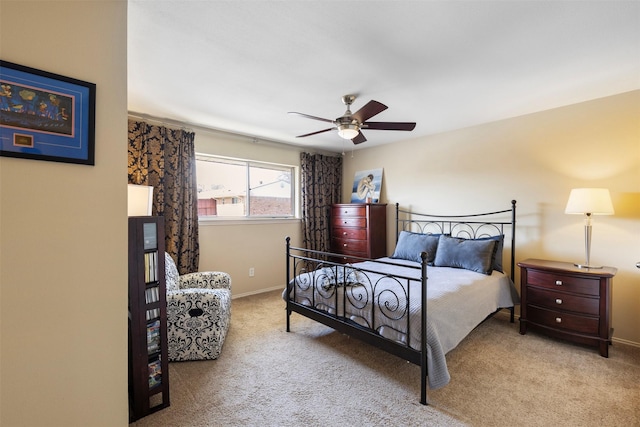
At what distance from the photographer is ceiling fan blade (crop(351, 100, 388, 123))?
2.15 m

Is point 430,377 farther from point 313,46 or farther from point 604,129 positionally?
point 604,129

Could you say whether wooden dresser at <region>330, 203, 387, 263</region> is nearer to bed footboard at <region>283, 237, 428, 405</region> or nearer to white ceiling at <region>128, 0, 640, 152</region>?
bed footboard at <region>283, 237, 428, 405</region>

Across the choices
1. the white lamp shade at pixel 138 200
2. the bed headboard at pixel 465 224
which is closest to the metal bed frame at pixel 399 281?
the bed headboard at pixel 465 224

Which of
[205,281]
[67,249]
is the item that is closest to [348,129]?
[67,249]

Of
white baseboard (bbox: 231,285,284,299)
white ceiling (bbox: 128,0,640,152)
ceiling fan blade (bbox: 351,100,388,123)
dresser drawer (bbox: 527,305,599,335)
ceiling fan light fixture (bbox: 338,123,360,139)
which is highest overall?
white ceiling (bbox: 128,0,640,152)

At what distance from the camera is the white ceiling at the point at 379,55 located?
5.27 feet

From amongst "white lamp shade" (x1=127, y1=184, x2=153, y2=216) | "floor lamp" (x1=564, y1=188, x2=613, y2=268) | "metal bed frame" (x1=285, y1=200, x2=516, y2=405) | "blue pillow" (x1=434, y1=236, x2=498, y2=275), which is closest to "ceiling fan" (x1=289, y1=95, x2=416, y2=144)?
"metal bed frame" (x1=285, y1=200, x2=516, y2=405)

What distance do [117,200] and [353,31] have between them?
1681 millimetres

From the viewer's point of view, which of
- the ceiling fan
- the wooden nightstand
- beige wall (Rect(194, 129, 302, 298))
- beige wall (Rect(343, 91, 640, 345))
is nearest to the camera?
the ceiling fan

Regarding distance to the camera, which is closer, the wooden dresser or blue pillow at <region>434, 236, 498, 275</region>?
blue pillow at <region>434, 236, 498, 275</region>

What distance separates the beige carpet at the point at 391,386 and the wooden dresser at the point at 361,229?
1.88 m

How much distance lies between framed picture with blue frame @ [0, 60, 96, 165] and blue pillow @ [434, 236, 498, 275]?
11.1 ft

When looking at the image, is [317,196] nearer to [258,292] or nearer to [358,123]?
[258,292]

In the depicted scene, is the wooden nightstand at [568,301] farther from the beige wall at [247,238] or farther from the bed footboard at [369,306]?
the beige wall at [247,238]
